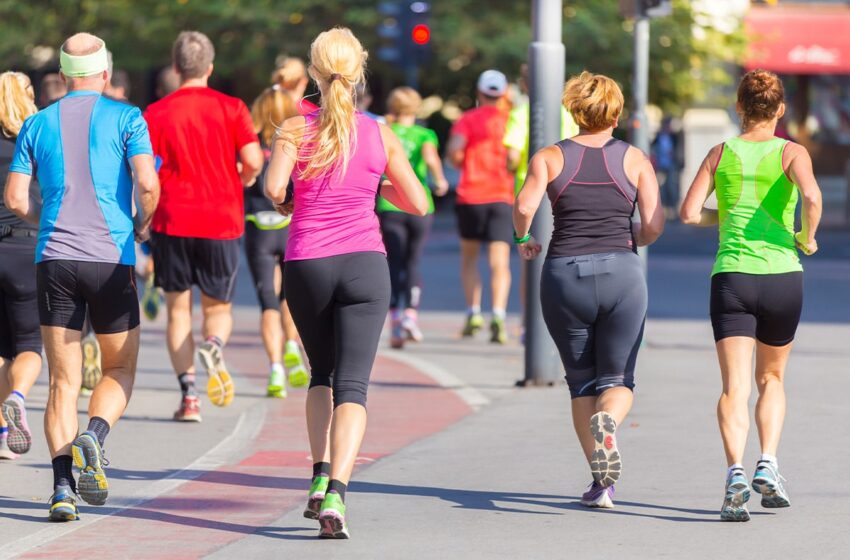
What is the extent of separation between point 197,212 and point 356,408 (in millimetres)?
2877

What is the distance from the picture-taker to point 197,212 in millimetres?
8617

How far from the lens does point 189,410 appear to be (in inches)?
349

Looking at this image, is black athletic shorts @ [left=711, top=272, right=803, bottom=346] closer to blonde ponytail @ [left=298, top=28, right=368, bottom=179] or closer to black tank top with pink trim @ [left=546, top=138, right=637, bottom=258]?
black tank top with pink trim @ [left=546, top=138, right=637, bottom=258]

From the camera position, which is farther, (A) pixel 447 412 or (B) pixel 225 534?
(A) pixel 447 412

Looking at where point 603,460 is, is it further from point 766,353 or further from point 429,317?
point 429,317

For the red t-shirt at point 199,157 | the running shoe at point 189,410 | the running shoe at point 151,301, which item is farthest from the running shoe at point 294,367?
the running shoe at point 151,301

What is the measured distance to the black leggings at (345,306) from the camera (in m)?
5.98

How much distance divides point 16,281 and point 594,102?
2.63 m

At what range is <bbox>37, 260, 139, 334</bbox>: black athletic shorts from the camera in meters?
6.30

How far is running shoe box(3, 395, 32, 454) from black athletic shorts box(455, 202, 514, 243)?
19.2 feet

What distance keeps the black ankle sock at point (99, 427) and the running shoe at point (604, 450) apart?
1853 millimetres

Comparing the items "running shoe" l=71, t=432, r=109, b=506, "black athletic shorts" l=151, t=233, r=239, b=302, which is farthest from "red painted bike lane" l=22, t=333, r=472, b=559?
"black athletic shorts" l=151, t=233, r=239, b=302

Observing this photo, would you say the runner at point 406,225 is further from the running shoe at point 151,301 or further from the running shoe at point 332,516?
the running shoe at point 332,516

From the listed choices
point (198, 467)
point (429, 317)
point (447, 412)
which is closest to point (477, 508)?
point (198, 467)
